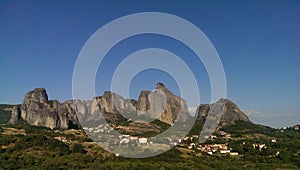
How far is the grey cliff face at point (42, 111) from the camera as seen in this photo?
52.9 metres

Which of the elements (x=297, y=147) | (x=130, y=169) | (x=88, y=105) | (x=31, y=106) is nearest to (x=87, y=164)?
(x=130, y=169)

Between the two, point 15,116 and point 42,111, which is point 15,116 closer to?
point 15,116

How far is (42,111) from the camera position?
53.7m

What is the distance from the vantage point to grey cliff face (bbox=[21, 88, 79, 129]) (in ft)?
173

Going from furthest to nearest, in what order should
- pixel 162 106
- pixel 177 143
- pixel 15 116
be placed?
1. pixel 15 116
2. pixel 162 106
3. pixel 177 143

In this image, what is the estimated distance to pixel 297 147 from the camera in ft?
126

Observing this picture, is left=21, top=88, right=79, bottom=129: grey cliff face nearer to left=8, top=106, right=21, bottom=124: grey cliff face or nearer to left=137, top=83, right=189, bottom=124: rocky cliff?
left=8, top=106, right=21, bottom=124: grey cliff face

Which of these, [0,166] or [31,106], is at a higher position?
[31,106]

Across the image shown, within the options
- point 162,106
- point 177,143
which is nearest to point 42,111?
point 162,106

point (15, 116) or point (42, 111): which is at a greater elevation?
point (42, 111)

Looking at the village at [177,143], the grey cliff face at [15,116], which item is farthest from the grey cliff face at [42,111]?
the village at [177,143]

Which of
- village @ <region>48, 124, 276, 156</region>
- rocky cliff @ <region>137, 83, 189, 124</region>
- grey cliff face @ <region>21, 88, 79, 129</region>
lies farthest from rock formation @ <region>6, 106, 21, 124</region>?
rocky cliff @ <region>137, 83, 189, 124</region>

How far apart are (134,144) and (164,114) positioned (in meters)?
20.1

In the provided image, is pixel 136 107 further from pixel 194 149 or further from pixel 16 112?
pixel 194 149
